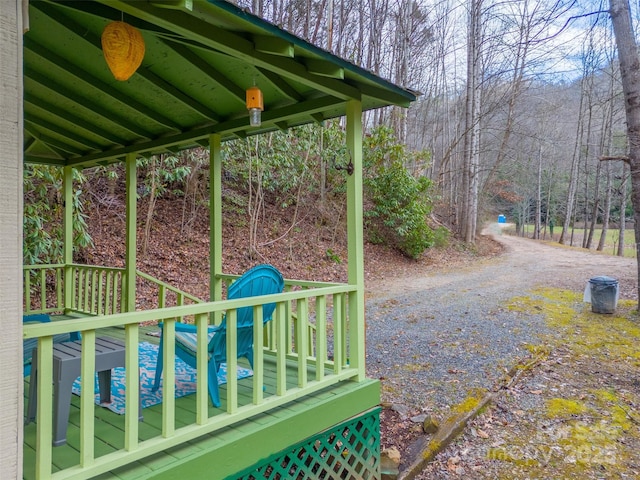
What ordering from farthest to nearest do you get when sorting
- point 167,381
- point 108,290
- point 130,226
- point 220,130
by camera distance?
1. point 108,290
2. point 130,226
3. point 220,130
4. point 167,381

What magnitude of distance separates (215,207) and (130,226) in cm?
138

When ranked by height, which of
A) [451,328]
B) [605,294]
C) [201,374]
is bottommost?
[451,328]

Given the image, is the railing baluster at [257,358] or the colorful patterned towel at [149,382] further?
the colorful patterned towel at [149,382]

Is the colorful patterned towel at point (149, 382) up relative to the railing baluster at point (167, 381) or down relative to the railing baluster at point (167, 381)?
down

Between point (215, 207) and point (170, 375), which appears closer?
point (170, 375)

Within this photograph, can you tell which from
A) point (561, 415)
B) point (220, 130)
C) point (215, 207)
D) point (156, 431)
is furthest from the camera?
point (215, 207)

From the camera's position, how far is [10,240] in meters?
1.52

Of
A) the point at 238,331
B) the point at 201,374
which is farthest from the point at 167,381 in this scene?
the point at 238,331

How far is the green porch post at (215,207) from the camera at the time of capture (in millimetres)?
3990

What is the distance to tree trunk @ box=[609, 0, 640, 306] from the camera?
6.74 metres

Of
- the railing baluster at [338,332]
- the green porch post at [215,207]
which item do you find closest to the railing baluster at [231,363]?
the railing baluster at [338,332]

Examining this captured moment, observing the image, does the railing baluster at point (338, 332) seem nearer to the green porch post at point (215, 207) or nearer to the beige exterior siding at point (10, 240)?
the green porch post at point (215, 207)

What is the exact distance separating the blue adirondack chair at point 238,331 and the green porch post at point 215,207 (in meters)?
1.39

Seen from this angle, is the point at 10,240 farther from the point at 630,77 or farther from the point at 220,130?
the point at 630,77
